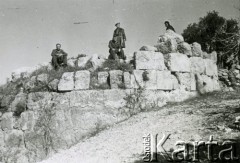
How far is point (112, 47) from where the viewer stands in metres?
12.1

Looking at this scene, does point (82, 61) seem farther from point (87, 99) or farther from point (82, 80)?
point (87, 99)

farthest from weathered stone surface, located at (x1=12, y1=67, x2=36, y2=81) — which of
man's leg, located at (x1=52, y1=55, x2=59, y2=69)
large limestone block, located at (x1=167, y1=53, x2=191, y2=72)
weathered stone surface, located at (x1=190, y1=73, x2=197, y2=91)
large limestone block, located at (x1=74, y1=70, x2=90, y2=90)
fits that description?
weathered stone surface, located at (x1=190, y1=73, x2=197, y2=91)

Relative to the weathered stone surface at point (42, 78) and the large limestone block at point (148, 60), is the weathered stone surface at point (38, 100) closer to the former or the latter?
the weathered stone surface at point (42, 78)

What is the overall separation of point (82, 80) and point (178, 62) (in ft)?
12.4

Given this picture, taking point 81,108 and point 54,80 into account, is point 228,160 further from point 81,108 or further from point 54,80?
point 54,80

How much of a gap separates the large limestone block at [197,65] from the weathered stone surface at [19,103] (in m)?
6.29

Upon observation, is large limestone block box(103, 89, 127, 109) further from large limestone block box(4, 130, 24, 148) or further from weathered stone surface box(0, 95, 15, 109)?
weathered stone surface box(0, 95, 15, 109)

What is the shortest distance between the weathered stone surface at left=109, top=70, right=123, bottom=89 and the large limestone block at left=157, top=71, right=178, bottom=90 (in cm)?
141

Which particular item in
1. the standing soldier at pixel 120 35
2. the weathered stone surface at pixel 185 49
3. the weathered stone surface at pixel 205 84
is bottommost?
the weathered stone surface at pixel 205 84

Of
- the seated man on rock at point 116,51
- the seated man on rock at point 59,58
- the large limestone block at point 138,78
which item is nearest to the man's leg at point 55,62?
the seated man on rock at point 59,58

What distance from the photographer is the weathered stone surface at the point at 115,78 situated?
1038cm

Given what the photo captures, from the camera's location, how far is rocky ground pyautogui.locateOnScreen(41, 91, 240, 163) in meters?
6.35

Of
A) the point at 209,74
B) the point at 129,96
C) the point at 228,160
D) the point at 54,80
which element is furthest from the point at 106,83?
the point at 228,160

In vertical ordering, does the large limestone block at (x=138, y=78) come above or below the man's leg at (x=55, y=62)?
below
